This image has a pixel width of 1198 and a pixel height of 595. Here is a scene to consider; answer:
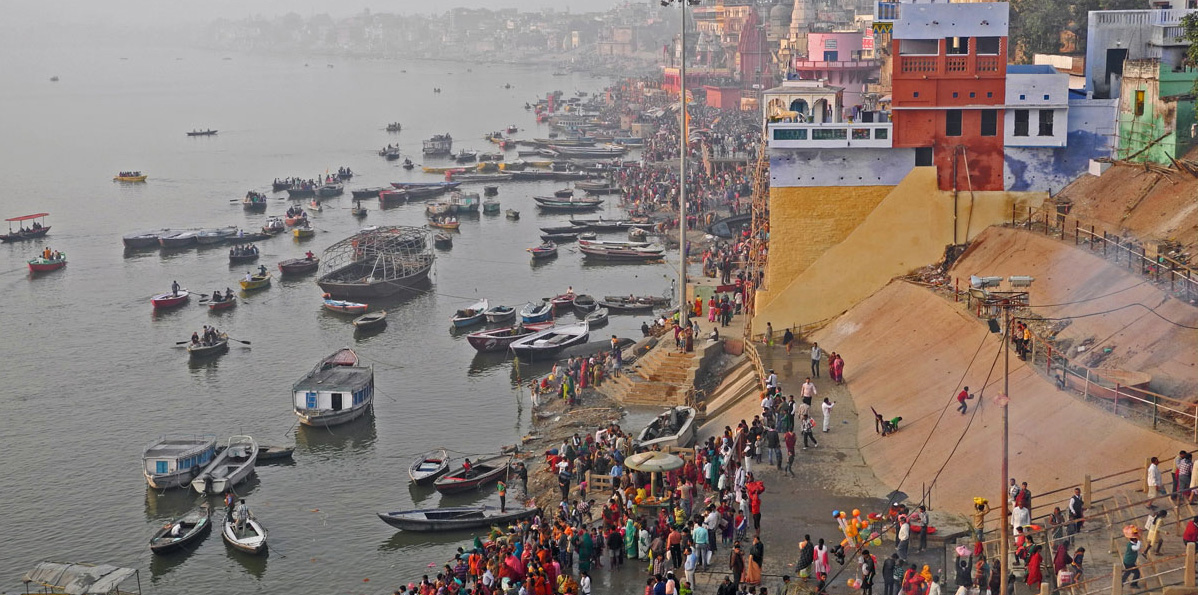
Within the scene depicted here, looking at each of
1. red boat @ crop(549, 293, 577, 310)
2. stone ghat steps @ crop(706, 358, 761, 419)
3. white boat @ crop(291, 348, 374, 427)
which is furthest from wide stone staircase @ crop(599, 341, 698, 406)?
red boat @ crop(549, 293, 577, 310)

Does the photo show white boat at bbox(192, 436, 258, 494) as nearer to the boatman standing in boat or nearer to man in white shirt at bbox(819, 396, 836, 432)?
the boatman standing in boat

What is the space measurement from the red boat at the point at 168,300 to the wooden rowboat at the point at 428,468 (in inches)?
915

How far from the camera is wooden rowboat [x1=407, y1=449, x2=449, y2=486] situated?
32.3m

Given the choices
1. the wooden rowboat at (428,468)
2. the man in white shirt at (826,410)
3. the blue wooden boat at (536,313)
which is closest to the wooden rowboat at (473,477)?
the wooden rowboat at (428,468)

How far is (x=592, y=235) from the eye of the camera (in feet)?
207

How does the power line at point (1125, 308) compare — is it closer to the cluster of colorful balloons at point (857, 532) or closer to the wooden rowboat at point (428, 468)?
the cluster of colorful balloons at point (857, 532)

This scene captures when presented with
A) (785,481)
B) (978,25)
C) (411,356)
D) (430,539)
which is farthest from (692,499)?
(411,356)

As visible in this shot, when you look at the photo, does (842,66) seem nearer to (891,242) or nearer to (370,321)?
(370,321)

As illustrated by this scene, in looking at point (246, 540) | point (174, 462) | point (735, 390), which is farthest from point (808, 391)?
point (174, 462)

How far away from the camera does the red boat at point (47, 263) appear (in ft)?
199

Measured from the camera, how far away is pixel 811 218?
35688 millimetres

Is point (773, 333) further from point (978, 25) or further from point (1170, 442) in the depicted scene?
point (1170, 442)

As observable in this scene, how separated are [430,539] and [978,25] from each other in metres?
18.4

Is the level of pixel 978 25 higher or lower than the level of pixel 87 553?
higher
